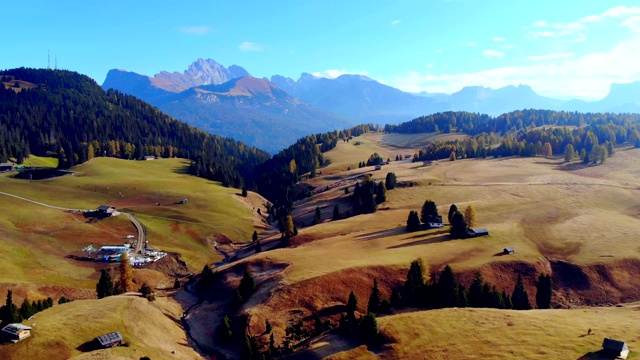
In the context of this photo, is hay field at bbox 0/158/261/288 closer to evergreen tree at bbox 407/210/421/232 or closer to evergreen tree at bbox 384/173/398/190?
evergreen tree at bbox 384/173/398/190

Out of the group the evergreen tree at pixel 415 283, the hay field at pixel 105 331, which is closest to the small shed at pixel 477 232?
the evergreen tree at pixel 415 283

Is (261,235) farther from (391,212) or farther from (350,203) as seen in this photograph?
(391,212)

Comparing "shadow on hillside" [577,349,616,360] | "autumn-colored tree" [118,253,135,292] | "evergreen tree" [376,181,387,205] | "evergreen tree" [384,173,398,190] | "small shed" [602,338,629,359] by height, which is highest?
"evergreen tree" [384,173,398,190]

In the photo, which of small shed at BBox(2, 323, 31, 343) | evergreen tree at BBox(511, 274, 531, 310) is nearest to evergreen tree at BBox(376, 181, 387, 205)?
evergreen tree at BBox(511, 274, 531, 310)

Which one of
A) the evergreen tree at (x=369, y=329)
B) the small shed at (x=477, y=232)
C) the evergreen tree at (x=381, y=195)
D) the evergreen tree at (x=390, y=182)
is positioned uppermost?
the evergreen tree at (x=390, y=182)

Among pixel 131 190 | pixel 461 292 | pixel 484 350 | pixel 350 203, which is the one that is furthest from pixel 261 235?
pixel 484 350

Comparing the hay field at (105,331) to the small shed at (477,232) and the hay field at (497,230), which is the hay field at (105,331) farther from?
the small shed at (477,232)

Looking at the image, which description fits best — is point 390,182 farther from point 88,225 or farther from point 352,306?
point 88,225

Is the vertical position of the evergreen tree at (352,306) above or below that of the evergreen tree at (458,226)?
below
